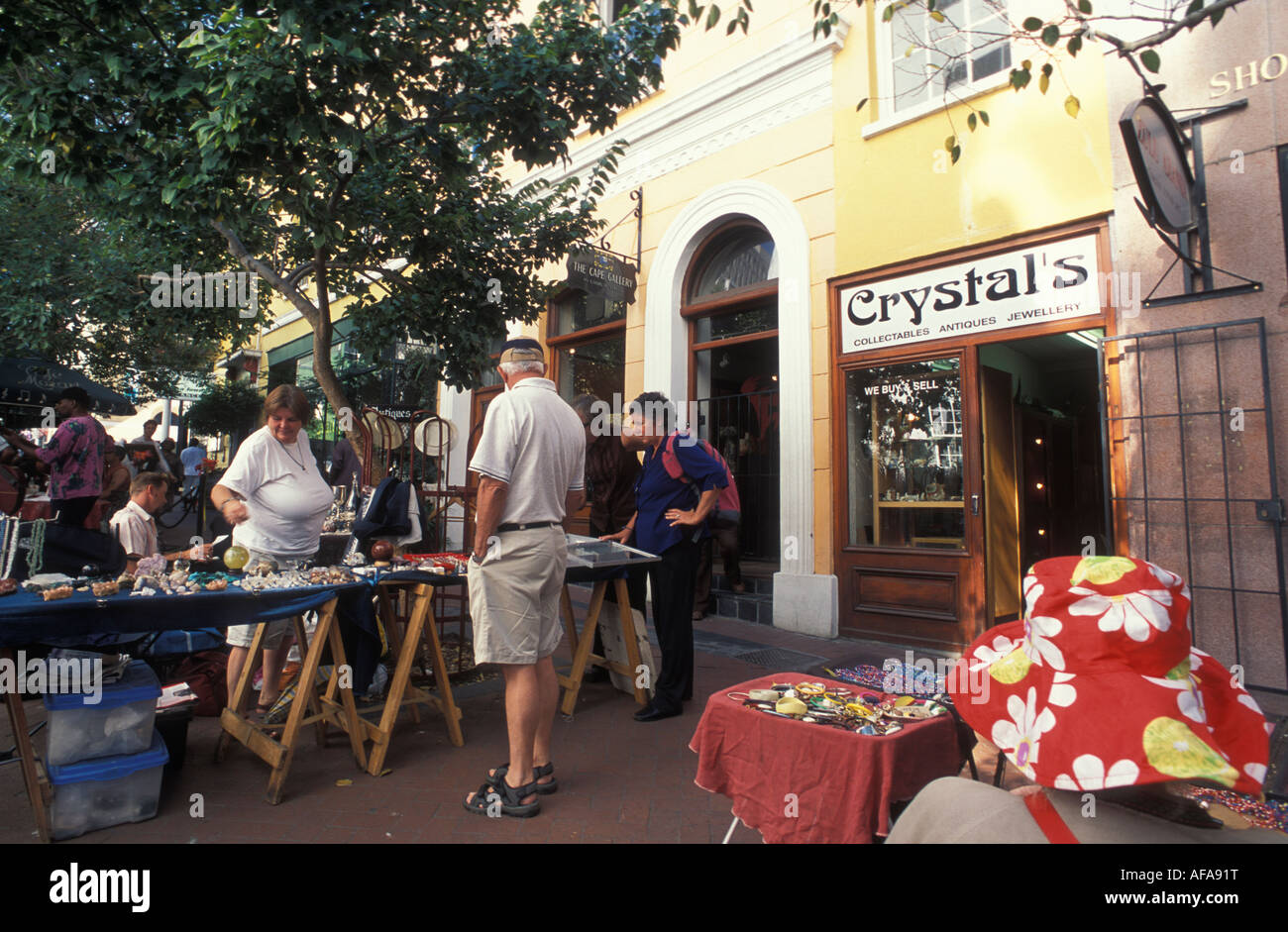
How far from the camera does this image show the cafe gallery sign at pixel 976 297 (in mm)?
5547

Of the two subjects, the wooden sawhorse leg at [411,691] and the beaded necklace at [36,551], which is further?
the wooden sawhorse leg at [411,691]

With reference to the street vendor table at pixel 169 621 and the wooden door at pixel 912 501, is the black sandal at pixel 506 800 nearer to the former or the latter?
the street vendor table at pixel 169 621

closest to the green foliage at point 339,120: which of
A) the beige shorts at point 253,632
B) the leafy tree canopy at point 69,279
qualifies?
the leafy tree canopy at point 69,279

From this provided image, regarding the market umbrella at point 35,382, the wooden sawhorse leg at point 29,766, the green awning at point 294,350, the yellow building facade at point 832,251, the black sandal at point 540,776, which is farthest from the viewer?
the green awning at point 294,350

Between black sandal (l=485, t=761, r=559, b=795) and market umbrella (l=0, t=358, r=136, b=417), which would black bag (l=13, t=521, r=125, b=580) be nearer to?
black sandal (l=485, t=761, r=559, b=795)

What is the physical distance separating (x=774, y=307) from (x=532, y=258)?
8.76 ft

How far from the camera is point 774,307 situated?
7.99 meters

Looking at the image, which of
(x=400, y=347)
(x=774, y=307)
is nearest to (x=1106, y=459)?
(x=774, y=307)

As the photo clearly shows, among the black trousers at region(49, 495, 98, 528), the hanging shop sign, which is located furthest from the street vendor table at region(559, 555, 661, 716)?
the black trousers at region(49, 495, 98, 528)

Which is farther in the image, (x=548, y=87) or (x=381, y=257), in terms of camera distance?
(x=381, y=257)

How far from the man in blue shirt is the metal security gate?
3099mm

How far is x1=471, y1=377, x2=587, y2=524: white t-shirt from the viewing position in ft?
10.3

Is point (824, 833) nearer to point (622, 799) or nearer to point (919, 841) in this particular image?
point (919, 841)
